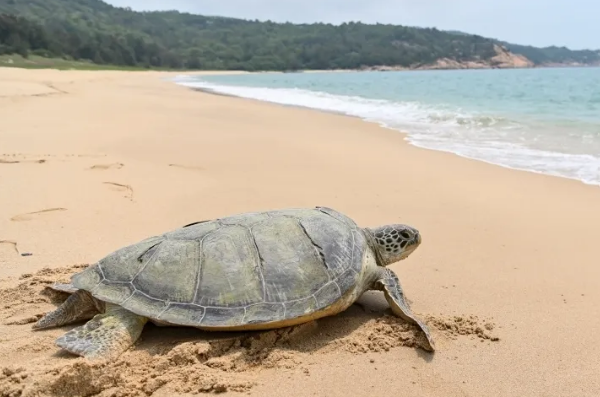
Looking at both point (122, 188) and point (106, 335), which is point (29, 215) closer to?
point (122, 188)

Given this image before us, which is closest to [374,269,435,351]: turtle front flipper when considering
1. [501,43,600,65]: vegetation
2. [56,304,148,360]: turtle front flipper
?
[56,304,148,360]: turtle front flipper

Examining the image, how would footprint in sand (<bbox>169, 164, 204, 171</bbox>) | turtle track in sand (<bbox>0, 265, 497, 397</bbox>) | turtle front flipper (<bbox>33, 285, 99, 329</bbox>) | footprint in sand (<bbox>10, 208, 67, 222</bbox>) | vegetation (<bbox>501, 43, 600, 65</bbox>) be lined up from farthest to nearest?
vegetation (<bbox>501, 43, 600, 65</bbox>) < footprint in sand (<bbox>169, 164, 204, 171</bbox>) < footprint in sand (<bbox>10, 208, 67, 222</bbox>) < turtle front flipper (<bbox>33, 285, 99, 329</bbox>) < turtle track in sand (<bbox>0, 265, 497, 397</bbox>)

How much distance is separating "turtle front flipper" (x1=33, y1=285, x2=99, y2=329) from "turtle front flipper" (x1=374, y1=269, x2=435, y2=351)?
173 centimetres

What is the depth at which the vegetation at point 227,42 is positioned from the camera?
68125 mm

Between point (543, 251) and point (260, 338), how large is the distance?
8.25 feet

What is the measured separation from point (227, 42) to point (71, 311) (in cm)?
12121

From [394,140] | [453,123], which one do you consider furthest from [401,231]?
[453,123]

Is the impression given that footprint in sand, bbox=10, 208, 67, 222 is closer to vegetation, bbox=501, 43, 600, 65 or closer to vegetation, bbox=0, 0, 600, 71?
vegetation, bbox=0, 0, 600, 71

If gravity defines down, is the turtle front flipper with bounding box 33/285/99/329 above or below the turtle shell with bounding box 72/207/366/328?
below

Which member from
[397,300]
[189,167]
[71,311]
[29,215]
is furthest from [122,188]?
[397,300]

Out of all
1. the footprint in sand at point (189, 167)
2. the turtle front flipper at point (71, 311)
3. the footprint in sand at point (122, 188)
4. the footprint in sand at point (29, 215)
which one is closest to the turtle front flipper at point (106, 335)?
the turtle front flipper at point (71, 311)

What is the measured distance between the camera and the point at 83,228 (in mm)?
4441

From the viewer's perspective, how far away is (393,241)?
3.43 m

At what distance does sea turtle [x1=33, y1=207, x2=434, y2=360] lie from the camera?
2721mm
